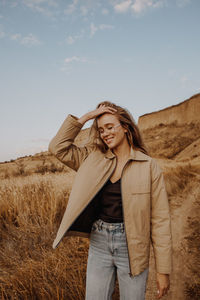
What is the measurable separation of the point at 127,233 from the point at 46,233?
222cm

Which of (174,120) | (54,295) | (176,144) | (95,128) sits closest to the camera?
(95,128)

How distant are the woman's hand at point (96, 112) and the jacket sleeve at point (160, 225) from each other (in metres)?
0.60

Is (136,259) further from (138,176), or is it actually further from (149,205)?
(138,176)

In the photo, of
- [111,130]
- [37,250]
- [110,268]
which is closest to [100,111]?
[111,130]

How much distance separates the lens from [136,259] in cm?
166

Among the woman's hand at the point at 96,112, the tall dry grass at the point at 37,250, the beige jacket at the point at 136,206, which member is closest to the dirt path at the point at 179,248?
the tall dry grass at the point at 37,250

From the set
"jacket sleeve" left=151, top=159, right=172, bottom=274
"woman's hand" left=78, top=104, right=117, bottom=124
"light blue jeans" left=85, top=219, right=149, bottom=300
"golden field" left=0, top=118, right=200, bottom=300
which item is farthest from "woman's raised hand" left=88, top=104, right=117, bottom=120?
"golden field" left=0, top=118, right=200, bottom=300

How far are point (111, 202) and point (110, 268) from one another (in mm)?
522

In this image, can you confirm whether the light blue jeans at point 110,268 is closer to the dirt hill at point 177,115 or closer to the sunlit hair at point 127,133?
the sunlit hair at point 127,133

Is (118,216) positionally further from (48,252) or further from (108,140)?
(48,252)

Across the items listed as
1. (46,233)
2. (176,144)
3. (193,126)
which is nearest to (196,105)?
(193,126)

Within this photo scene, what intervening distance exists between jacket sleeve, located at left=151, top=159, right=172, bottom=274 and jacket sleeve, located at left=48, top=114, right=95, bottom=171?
70 centimetres

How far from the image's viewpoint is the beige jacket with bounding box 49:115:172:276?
5.53 feet

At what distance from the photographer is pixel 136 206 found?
5.57 ft
